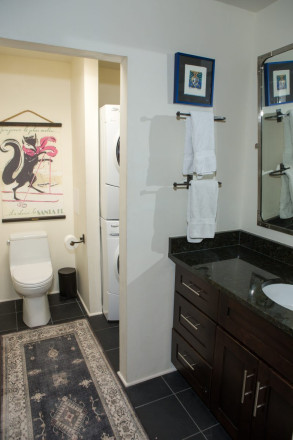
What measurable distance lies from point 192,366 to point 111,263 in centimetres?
118

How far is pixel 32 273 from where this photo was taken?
9.20 ft

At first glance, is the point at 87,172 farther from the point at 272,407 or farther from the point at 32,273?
the point at 272,407

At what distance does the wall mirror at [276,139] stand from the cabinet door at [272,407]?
892mm

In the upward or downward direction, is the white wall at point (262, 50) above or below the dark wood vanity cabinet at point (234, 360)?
above

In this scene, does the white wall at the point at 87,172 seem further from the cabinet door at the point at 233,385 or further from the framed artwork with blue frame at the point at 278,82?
the cabinet door at the point at 233,385

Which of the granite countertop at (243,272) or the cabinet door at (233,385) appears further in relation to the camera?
the cabinet door at (233,385)

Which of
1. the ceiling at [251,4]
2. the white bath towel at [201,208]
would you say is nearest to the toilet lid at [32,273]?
the white bath towel at [201,208]

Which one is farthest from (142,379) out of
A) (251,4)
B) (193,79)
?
(251,4)

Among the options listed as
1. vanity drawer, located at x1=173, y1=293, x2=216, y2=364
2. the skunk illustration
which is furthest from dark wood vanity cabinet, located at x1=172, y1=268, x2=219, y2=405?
the skunk illustration

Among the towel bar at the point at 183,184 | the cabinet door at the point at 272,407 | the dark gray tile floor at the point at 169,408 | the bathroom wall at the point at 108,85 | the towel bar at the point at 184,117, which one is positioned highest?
the bathroom wall at the point at 108,85

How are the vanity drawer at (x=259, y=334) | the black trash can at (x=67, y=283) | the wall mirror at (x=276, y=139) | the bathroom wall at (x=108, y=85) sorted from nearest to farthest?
the vanity drawer at (x=259, y=334)
the wall mirror at (x=276, y=139)
the bathroom wall at (x=108, y=85)
the black trash can at (x=67, y=283)

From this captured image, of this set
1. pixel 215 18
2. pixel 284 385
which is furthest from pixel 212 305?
pixel 215 18

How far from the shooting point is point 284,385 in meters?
1.23

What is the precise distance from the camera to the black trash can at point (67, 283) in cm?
320
